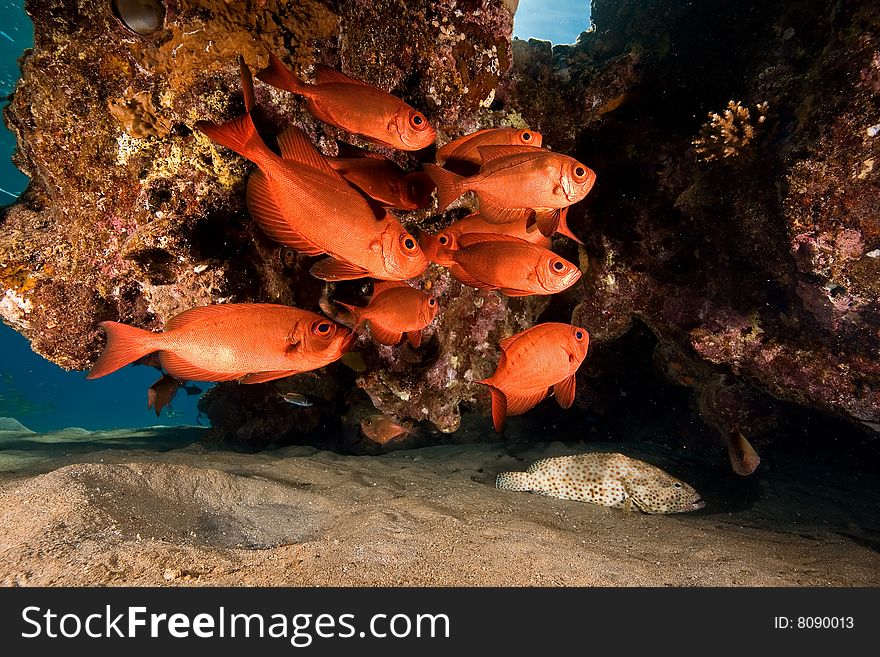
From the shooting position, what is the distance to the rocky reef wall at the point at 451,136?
344 cm

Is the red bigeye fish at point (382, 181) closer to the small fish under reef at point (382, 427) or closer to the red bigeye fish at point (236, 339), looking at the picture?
the red bigeye fish at point (236, 339)

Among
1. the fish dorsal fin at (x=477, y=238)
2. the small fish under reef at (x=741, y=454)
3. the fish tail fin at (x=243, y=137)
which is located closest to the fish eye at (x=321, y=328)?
the fish tail fin at (x=243, y=137)

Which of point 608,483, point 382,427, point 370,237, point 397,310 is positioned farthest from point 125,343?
point 608,483

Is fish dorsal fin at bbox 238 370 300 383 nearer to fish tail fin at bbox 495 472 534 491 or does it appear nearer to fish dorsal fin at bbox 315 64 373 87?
fish dorsal fin at bbox 315 64 373 87

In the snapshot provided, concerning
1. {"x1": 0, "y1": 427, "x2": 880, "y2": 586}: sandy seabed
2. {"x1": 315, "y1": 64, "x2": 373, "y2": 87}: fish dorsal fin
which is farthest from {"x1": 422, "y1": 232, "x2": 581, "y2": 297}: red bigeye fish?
{"x1": 0, "y1": 427, "x2": 880, "y2": 586}: sandy seabed

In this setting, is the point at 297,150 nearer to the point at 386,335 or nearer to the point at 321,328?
the point at 321,328

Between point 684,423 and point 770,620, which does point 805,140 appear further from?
point 684,423

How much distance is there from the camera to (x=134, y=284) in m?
4.14

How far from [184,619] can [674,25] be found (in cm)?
806

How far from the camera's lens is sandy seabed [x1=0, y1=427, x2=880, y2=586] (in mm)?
2297

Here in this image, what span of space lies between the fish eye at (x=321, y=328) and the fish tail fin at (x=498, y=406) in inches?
52.5

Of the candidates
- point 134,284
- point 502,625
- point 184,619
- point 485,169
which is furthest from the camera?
point 134,284

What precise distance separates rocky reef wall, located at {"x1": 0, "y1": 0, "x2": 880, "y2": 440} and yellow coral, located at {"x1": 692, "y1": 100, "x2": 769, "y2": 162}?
0.07 feet

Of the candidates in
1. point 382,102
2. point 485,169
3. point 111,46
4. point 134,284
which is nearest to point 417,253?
point 485,169
